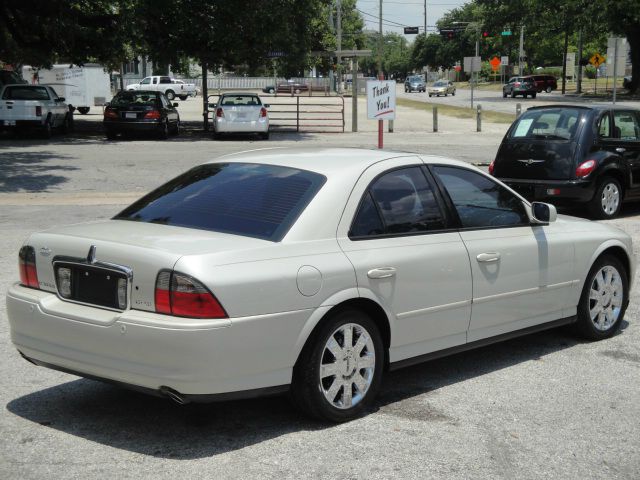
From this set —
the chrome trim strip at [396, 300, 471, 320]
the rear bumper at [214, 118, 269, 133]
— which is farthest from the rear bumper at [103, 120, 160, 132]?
the chrome trim strip at [396, 300, 471, 320]

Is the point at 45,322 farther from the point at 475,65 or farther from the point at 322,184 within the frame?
the point at 475,65

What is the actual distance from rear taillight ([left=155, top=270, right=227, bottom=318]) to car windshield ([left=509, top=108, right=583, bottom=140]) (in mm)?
9822

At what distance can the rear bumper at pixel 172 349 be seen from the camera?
4.44 metres

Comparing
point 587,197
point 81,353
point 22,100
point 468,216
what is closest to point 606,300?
point 468,216

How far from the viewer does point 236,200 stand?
Answer: 5.25 meters

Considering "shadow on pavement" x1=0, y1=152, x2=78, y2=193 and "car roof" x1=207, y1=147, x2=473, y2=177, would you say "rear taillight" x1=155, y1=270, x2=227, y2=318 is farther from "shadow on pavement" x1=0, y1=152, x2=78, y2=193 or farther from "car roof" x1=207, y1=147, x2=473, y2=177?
"shadow on pavement" x1=0, y1=152, x2=78, y2=193

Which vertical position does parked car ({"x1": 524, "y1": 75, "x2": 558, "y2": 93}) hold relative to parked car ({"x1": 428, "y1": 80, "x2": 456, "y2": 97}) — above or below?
above

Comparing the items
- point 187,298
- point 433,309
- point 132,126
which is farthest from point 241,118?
point 187,298

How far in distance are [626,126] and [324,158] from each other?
938 centimetres

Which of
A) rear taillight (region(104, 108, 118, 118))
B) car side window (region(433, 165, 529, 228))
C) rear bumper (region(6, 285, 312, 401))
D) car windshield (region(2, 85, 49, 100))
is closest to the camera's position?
rear bumper (region(6, 285, 312, 401))

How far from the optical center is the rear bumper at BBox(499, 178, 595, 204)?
13.1 m

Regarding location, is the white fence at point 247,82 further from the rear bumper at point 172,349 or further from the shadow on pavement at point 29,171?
the rear bumper at point 172,349

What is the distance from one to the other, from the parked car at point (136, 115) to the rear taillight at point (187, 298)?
2603 cm

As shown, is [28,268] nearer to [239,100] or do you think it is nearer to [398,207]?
[398,207]
